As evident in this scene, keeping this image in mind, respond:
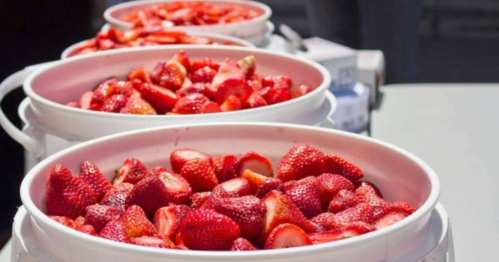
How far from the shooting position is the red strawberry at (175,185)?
Answer: 0.87m

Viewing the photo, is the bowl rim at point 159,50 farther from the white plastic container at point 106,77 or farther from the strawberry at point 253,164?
the strawberry at point 253,164

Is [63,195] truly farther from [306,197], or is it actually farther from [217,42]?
[217,42]

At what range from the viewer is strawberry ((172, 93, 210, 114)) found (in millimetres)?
1153

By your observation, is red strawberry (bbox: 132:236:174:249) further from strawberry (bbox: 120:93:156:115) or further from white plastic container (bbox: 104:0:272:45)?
white plastic container (bbox: 104:0:272:45)

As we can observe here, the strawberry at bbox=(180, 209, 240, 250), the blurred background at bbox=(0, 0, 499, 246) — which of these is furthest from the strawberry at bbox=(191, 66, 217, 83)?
the blurred background at bbox=(0, 0, 499, 246)

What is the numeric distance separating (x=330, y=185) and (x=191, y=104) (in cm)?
35

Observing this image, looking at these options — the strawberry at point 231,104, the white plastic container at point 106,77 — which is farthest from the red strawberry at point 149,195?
the strawberry at point 231,104

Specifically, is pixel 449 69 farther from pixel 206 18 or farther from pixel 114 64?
pixel 114 64

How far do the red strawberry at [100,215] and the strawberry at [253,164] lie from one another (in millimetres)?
186

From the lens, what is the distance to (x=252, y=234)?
756 mm

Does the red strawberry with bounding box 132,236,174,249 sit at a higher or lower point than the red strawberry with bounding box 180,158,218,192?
higher

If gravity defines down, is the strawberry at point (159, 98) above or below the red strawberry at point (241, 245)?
below

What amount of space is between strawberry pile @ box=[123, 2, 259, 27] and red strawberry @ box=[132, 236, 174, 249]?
1127 mm

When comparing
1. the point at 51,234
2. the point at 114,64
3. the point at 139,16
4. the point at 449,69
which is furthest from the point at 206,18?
the point at 449,69
